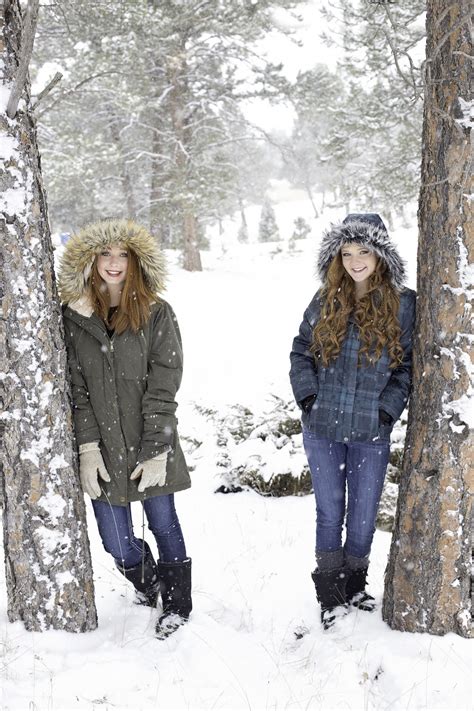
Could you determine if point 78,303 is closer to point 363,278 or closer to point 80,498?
point 80,498

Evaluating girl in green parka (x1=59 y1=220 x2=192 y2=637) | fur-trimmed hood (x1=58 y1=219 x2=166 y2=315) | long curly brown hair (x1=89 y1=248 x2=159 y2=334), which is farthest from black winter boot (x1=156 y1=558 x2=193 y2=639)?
fur-trimmed hood (x1=58 y1=219 x2=166 y2=315)

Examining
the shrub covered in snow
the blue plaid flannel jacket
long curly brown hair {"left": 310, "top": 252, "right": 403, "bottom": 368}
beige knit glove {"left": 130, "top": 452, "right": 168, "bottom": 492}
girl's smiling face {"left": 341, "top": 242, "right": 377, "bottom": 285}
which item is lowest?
the shrub covered in snow

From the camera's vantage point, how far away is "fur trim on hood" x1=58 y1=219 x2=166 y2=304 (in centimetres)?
294

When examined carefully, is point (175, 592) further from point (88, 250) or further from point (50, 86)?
point (50, 86)

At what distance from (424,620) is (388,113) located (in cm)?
1111

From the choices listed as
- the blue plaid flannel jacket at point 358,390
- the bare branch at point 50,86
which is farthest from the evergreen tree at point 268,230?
the bare branch at point 50,86

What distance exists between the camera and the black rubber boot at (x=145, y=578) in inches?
131

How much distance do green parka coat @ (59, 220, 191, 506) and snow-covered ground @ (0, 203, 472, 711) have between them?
0.81m

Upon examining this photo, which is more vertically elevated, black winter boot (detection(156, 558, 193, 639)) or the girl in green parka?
the girl in green parka

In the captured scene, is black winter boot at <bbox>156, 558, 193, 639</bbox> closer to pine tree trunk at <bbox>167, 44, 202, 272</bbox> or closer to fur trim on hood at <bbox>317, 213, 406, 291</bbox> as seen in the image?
fur trim on hood at <bbox>317, 213, 406, 291</bbox>

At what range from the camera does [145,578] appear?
339 cm

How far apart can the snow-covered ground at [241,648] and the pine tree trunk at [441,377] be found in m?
0.27

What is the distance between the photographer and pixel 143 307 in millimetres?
2992

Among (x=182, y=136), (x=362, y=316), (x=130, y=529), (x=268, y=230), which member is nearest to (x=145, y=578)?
(x=130, y=529)
